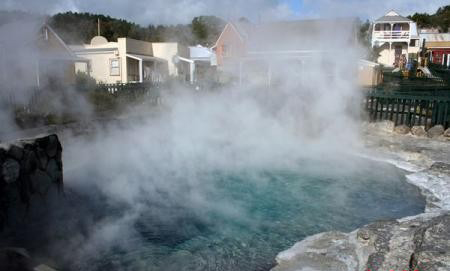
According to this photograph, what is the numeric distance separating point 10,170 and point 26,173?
8.6 inches

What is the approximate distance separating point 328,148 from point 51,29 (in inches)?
248

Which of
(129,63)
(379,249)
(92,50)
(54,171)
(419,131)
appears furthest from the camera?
(129,63)

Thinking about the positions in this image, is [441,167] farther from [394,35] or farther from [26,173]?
[394,35]

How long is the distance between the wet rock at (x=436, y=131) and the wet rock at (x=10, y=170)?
362 inches

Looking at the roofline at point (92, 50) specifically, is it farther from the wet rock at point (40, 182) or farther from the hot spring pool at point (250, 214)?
the wet rock at point (40, 182)

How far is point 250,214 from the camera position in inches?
189

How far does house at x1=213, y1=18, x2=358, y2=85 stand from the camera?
8477 millimetres

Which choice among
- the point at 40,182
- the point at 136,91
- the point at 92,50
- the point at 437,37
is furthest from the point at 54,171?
the point at 437,37

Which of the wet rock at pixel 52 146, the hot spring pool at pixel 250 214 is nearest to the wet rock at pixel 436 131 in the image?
the hot spring pool at pixel 250 214

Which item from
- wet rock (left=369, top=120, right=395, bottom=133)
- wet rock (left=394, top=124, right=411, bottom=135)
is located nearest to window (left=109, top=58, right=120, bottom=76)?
wet rock (left=369, top=120, right=395, bottom=133)

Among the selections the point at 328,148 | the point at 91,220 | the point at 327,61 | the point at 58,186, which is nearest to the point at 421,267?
the point at 91,220

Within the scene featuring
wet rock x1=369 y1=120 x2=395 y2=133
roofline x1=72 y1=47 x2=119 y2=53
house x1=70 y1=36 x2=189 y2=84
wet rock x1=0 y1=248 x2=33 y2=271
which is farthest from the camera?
house x1=70 y1=36 x2=189 y2=84

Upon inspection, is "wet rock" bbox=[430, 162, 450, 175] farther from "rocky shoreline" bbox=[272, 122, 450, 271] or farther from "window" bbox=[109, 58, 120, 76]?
"window" bbox=[109, 58, 120, 76]

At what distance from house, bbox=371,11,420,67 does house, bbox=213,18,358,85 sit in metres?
29.6
